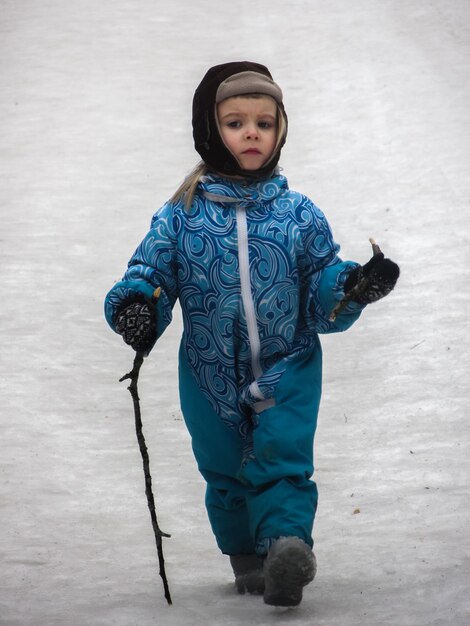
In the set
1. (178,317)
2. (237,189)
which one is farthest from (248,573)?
(178,317)

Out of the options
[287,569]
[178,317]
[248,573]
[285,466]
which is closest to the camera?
[287,569]

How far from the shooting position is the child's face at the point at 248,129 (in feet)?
11.2

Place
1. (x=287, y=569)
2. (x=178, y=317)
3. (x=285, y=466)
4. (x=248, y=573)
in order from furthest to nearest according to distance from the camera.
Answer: (x=178, y=317)
(x=248, y=573)
(x=285, y=466)
(x=287, y=569)

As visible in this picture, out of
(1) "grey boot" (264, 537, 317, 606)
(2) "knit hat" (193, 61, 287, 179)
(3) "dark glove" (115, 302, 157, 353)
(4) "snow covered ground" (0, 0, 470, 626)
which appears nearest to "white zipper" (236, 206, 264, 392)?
(2) "knit hat" (193, 61, 287, 179)

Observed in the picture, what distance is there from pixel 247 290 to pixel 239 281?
0.10 ft

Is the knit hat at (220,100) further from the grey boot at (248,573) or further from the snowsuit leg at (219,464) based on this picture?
the grey boot at (248,573)

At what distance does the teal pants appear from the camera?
3232 mm

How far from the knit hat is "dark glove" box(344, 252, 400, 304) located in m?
0.46

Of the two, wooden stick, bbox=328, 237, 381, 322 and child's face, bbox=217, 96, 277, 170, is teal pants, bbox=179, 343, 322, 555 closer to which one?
wooden stick, bbox=328, 237, 381, 322

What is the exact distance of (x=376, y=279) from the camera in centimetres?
314

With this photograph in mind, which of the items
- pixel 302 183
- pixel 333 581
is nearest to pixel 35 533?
pixel 333 581

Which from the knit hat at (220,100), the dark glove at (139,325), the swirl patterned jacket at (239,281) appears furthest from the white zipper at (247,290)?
the dark glove at (139,325)

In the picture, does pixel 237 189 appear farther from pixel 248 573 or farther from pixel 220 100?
pixel 248 573

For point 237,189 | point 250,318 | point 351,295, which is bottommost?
point 250,318
